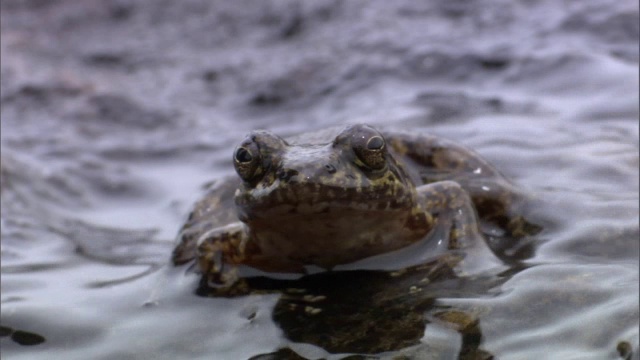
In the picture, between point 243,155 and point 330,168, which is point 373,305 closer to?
point 330,168

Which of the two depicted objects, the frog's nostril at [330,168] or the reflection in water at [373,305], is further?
the frog's nostril at [330,168]

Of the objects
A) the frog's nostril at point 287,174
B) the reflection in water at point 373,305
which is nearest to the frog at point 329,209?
the frog's nostril at point 287,174

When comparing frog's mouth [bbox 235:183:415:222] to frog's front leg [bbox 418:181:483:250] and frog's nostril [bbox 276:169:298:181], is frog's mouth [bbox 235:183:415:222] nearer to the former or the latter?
frog's nostril [bbox 276:169:298:181]

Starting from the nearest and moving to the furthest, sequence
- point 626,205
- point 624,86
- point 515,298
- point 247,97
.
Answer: point 515,298 → point 626,205 → point 624,86 → point 247,97

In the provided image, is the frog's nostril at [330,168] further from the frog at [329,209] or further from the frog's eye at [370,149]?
the frog's eye at [370,149]

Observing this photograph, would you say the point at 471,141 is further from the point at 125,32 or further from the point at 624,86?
the point at 125,32

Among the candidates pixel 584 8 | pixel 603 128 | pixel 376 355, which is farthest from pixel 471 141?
pixel 584 8
